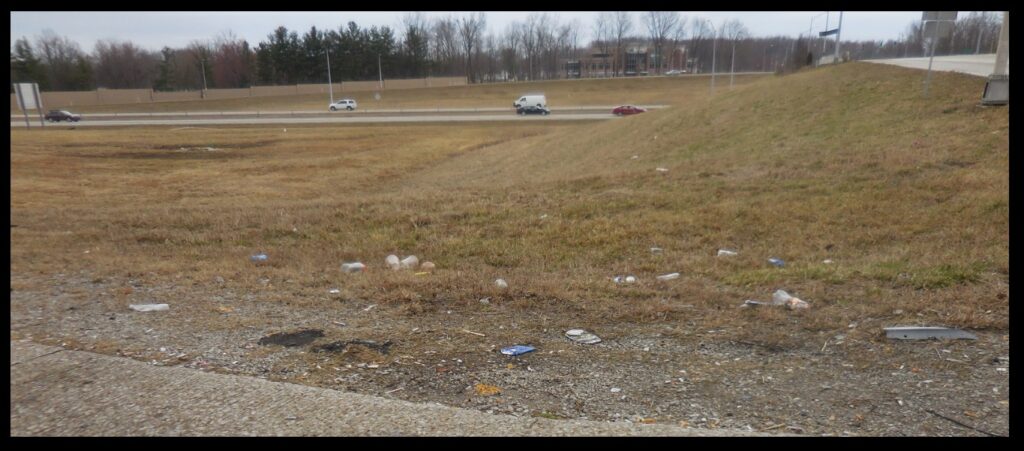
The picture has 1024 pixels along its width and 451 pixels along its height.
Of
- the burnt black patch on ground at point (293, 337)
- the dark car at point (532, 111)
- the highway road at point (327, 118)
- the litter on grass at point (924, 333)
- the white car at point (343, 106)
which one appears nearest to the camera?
the litter on grass at point (924, 333)

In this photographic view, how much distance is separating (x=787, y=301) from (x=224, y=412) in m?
4.21

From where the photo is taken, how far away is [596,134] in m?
23.9

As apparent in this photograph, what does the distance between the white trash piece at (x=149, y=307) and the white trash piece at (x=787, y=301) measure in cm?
518

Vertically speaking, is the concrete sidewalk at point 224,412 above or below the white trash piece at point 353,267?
above

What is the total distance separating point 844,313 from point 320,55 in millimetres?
92448

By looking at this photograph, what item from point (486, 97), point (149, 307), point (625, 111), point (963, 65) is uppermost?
point (963, 65)

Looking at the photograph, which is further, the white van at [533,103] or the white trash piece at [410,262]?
the white van at [533,103]

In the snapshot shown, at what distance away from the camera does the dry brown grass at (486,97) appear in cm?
6869

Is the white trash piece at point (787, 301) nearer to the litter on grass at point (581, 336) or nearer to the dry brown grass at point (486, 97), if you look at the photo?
the litter on grass at point (581, 336)

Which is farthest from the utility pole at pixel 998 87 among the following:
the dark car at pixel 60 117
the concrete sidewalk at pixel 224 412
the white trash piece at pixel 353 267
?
A: the dark car at pixel 60 117

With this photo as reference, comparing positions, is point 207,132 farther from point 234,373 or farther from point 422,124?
point 234,373

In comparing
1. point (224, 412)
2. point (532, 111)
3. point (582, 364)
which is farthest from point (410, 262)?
point (532, 111)

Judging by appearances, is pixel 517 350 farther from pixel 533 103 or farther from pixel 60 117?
pixel 60 117

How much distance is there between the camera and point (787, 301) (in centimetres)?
483
